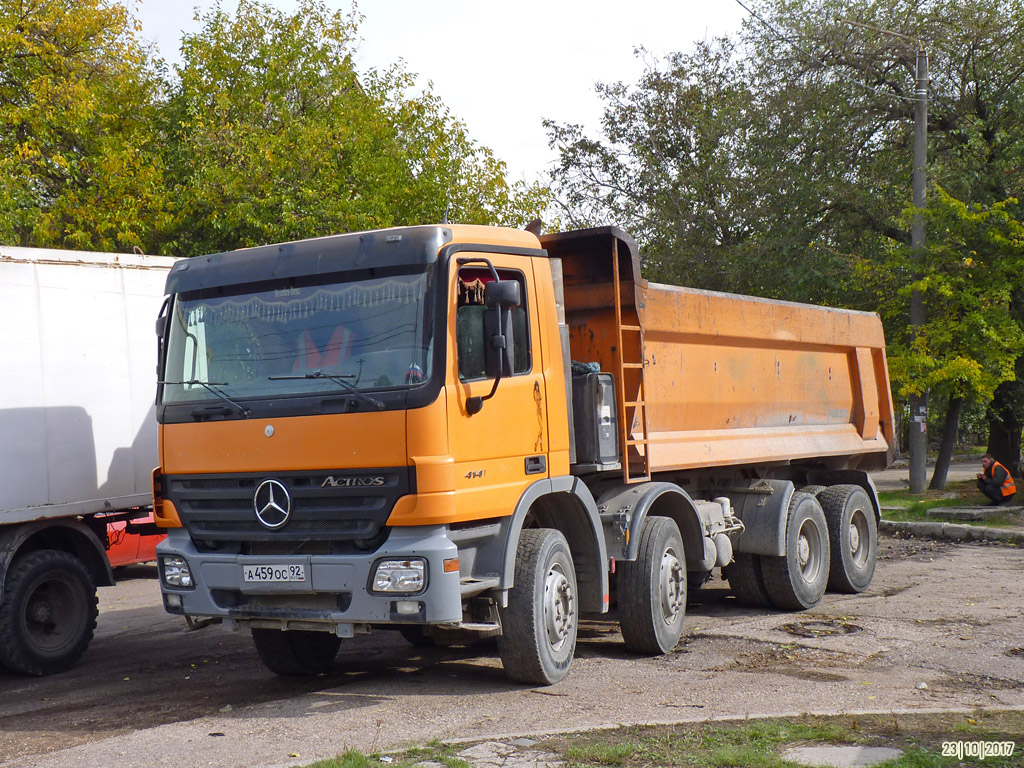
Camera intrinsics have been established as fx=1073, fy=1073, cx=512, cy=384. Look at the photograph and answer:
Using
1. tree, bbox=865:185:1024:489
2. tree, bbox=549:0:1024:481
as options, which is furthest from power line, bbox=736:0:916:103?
tree, bbox=865:185:1024:489

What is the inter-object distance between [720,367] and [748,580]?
2237 millimetres

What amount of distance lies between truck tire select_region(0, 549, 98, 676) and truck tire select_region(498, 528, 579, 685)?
362 centimetres

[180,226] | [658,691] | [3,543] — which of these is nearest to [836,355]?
[658,691]

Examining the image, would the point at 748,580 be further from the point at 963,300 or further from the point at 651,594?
the point at 963,300

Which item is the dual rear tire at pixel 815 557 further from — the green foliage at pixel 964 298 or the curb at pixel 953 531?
the green foliage at pixel 964 298

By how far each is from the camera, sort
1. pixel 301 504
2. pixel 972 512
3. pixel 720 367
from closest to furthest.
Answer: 1. pixel 301 504
2. pixel 720 367
3. pixel 972 512

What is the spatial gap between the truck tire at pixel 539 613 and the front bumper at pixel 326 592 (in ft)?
2.15

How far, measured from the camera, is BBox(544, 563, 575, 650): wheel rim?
6.68m

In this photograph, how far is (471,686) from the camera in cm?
690

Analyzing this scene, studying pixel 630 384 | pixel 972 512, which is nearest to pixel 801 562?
pixel 630 384

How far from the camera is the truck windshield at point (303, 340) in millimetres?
6008

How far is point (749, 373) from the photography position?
373 inches

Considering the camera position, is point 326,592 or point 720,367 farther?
point 720,367
